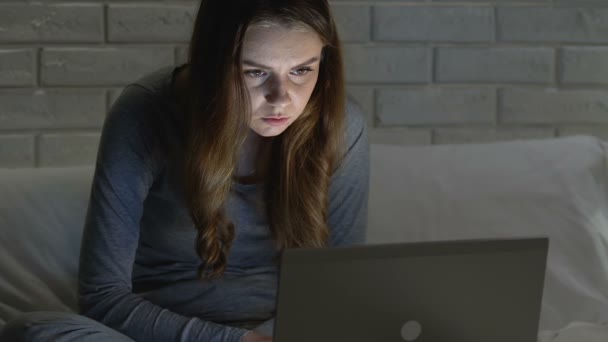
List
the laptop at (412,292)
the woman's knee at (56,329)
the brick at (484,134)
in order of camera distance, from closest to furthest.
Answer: the laptop at (412,292) → the woman's knee at (56,329) → the brick at (484,134)

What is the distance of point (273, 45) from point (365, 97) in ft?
2.81

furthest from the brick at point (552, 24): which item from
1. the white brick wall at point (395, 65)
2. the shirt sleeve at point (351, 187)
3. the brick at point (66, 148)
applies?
the brick at point (66, 148)

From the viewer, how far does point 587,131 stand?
88.4 inches

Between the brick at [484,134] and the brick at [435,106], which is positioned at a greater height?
the brick at [435,106]

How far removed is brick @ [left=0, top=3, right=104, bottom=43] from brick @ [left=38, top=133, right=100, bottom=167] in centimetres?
21

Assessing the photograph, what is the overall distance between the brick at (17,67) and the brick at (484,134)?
3.00 feet

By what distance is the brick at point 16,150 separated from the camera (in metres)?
1.97

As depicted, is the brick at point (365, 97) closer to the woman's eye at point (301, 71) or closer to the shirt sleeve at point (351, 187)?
the shirt sleeve at point (351, 187)

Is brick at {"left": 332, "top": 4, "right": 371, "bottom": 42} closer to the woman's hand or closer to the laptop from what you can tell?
the woman's hand

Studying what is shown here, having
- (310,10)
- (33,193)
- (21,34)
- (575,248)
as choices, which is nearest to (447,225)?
(575,248)

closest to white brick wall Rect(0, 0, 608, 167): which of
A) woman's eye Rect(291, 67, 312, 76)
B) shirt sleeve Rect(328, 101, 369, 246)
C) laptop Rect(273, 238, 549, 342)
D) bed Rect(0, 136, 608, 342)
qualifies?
bed Rect(0, 136, 608, 342)

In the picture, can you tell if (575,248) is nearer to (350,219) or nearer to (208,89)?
(350,219)

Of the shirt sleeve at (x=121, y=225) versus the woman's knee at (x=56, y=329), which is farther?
the shirt sleeve at (x=121, y=225)

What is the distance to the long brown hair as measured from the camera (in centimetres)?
131
